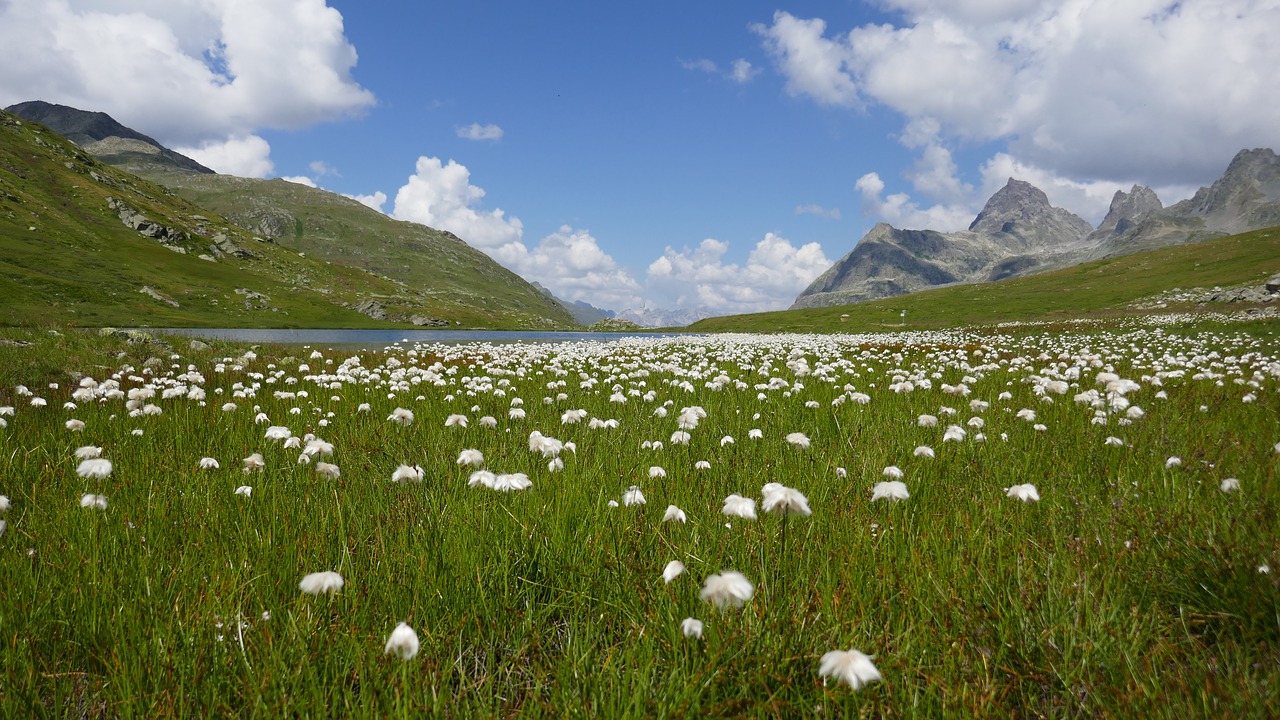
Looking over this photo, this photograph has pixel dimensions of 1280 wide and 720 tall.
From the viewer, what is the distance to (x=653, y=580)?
8.80ft

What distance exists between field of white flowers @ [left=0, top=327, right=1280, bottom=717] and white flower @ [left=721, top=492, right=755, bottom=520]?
0.03 metres

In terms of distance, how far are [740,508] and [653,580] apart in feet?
2.10

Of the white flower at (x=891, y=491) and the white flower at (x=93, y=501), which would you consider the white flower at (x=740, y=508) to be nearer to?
the white flower at (x=891, y=491)

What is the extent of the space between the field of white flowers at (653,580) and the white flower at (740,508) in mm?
28

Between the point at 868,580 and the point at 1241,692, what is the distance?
1247 mm

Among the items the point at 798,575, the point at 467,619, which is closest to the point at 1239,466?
the point at 798,575

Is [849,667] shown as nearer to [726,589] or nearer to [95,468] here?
[726,589]

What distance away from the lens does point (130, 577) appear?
102 inches

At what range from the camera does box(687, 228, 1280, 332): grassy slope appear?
6178 centimetres

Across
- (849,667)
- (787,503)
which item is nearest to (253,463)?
(787,503)

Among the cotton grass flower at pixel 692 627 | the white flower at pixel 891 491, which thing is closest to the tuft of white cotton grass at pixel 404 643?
the cotton grass flower at pixel 692 627

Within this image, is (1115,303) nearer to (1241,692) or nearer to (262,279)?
(1241,692)

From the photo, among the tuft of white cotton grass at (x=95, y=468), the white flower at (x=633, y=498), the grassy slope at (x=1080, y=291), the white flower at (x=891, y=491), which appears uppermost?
the grassy slope at (x=1080, y=291)

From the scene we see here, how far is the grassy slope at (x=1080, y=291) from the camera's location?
203ft
